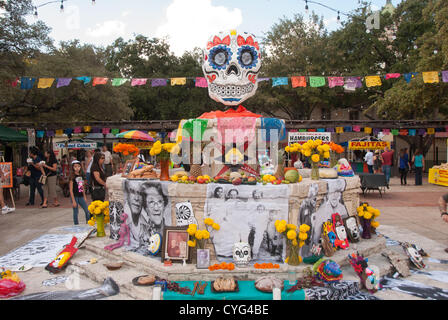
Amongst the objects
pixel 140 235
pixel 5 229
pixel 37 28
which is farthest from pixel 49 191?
pixel 140 235

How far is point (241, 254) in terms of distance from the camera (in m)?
4.91

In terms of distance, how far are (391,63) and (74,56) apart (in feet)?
71.3

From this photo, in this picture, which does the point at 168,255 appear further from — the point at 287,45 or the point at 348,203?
the point at 287,45

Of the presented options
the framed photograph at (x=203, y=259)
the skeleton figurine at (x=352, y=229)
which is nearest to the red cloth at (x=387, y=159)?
the skeleton figurine at (x=352, y=229)

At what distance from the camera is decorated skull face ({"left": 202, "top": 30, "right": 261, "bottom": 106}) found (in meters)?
6.80

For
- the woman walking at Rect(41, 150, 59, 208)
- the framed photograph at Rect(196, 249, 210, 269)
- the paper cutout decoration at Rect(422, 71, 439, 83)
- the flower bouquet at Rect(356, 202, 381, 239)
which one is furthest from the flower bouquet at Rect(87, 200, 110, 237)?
the paper cutout decoration at Rect(422, 71, 439, 83)

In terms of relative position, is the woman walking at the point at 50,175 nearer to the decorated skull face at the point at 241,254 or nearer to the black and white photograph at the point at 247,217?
the black and white photograph at the point at 247,217

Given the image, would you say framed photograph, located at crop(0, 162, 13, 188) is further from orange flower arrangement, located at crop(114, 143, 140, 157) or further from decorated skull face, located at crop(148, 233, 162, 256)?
decorated skull face, located at crop(148, 233, 162, 256)

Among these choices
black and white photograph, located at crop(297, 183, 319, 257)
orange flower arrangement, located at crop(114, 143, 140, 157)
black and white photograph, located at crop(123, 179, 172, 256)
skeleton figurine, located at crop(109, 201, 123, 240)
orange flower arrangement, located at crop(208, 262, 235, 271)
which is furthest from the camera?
orange flower arrangement, located at crop(114, 143, 140, 157)

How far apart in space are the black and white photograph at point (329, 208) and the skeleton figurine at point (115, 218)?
11.3 ft

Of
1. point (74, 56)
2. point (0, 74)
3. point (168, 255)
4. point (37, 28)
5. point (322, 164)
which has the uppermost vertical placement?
point (74, 56)

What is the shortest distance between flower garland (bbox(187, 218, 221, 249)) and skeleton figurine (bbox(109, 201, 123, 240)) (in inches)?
78.2

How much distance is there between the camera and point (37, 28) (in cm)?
1240

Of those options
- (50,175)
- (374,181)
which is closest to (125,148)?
(50,175)
